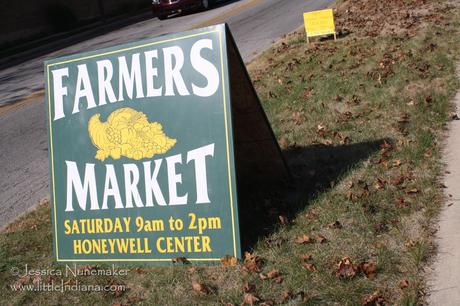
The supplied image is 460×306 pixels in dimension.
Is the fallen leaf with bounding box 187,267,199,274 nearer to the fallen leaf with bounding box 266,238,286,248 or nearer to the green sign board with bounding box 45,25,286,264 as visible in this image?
the green sign board with bounding box 45,25,286,264

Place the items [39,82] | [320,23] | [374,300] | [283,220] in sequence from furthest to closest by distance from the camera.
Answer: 1. [39,82]
2. [320,23]
3. [283,220]
4. [374,300]

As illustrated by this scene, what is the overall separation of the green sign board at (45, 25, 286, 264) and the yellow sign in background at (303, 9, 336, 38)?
6162 mm

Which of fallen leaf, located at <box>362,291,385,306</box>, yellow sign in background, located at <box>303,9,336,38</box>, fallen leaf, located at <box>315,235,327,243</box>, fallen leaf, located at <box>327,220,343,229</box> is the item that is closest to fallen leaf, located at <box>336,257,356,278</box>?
fallen leaf, located at <box>362,291,385,306</box>

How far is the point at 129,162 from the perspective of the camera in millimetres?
4562

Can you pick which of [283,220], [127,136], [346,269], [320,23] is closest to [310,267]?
[346,269]

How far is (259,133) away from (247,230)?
895 millimetres

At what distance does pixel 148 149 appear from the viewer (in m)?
4.51

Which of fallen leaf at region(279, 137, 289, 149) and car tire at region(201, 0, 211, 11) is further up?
car tire at region(201, 0, 211, 11)

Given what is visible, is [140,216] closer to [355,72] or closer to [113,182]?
[113,182]

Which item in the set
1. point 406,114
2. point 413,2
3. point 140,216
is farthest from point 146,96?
point 413,2

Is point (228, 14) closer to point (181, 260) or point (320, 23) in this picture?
point (320, 23)

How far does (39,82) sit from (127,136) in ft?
32.9

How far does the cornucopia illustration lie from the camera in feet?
14.8

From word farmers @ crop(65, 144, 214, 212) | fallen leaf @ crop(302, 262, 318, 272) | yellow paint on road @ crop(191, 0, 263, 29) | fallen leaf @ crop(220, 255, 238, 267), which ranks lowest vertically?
yellow paint on road @ crop(191, 0, 263, 29)
